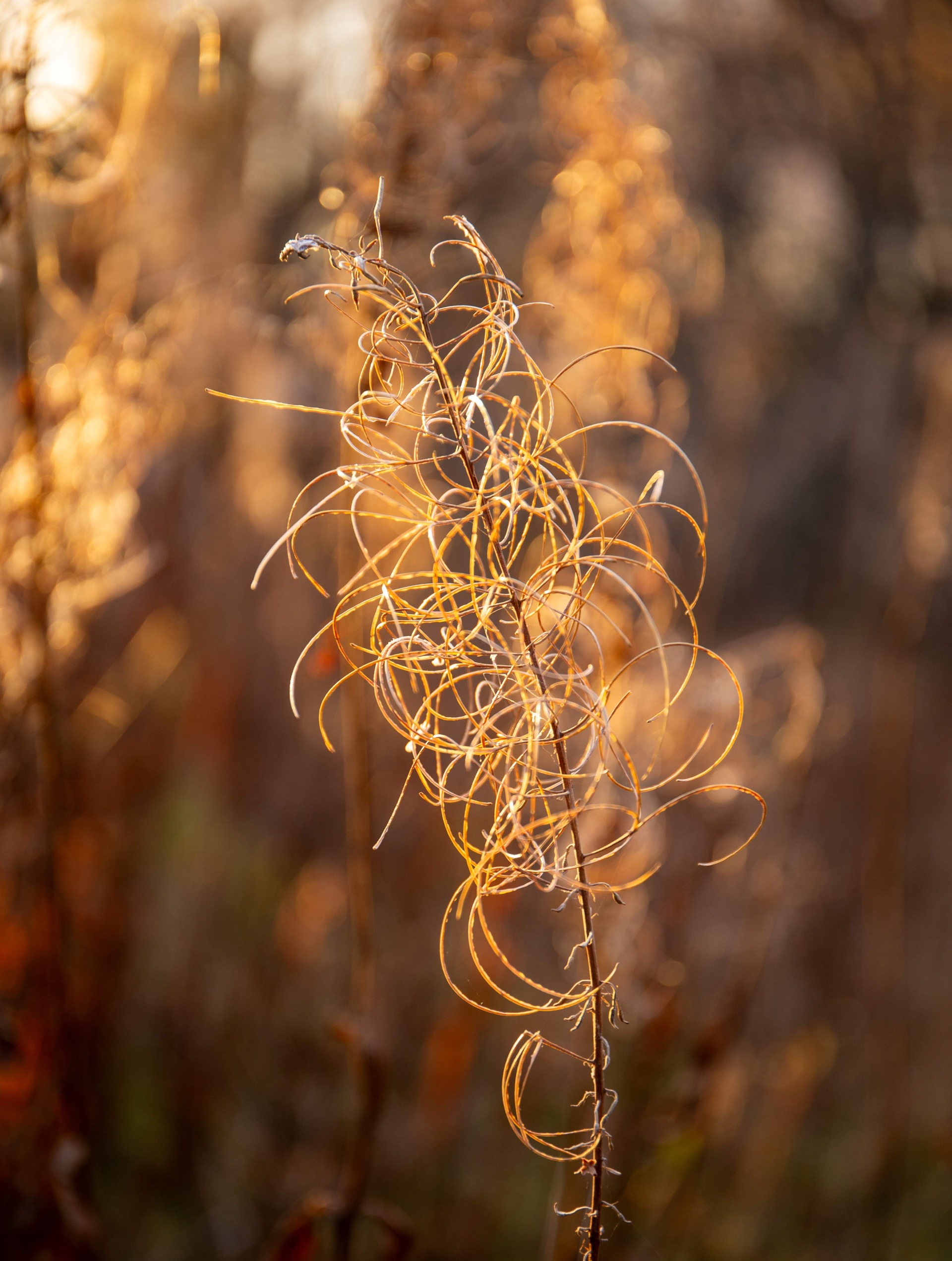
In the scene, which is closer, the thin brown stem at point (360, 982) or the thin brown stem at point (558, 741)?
the thin brown stem at point (558, 741)

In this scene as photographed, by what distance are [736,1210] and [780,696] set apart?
1.32 meters

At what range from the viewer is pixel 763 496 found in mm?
4539

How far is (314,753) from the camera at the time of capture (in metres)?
2.24

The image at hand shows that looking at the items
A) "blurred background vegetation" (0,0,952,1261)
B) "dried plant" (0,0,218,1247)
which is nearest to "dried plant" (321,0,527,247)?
"blurred background vegetation" (0,0,952,1261)

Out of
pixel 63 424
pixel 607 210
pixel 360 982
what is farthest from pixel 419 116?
pixel 360 982

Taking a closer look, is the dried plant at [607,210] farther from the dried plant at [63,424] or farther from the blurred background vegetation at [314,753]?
the dried plant at [63,424]

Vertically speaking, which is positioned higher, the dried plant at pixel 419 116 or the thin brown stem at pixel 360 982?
the dried plant at pixel 419 116

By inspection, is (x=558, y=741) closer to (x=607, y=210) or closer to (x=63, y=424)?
(x=63, y=424)

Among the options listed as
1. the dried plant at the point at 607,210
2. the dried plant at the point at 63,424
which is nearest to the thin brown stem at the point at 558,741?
the dried plant at the point at 63,424

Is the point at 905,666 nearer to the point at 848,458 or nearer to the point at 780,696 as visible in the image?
the point at 780,696

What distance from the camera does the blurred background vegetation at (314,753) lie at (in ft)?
2.65

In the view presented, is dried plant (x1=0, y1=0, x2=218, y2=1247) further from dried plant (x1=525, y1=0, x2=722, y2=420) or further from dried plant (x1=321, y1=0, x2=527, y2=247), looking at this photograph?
dried plant (x1=525, y1=0, x2=722, y2=420)

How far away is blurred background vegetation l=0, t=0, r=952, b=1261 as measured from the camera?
0.81 m

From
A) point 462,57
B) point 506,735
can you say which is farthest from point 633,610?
point 506,735
